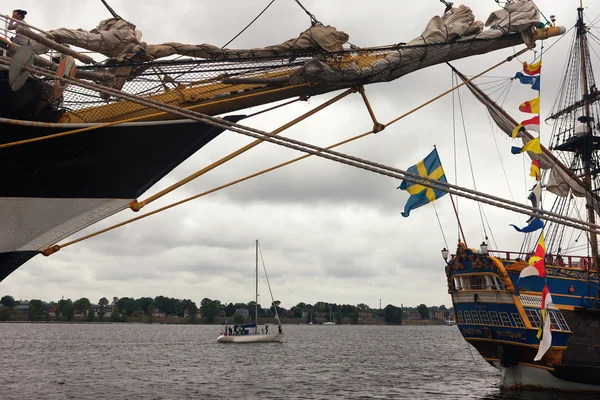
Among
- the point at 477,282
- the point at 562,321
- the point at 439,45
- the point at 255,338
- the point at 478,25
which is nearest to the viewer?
the point at 439,45

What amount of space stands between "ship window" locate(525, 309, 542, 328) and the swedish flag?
5960 millimetres

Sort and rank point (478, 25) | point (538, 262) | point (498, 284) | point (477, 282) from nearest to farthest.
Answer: point (478, 25)
point (538, 262)
point (498, 284)
point (477, 282)

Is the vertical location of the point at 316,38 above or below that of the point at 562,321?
above

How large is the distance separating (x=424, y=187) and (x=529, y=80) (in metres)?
6.41

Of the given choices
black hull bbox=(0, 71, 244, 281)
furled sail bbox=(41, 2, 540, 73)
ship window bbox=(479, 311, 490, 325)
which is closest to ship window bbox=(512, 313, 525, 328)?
ship window bbox=(479, 311, 490, 325)

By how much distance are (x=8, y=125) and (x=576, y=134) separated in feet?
102

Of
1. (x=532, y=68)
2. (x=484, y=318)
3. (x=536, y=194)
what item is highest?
(x=532, y=68)

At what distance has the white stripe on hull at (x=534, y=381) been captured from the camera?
23.2m

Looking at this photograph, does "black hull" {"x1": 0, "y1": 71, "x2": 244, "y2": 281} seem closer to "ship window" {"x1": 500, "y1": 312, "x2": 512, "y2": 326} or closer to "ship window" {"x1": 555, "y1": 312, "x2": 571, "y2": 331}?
"ship window" {"x1": 500, "y1": 312, "x2": 512, "y2": 326}

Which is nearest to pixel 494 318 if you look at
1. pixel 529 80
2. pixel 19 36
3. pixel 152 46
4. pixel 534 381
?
pixel 534 381

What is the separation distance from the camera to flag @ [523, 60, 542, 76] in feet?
51.5

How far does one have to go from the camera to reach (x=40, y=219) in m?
9.34

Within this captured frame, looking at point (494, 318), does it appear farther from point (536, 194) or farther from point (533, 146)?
point (533, 146)

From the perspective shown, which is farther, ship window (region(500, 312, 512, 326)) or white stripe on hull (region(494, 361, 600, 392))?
ship window (region(500, 312, 512, 326))
